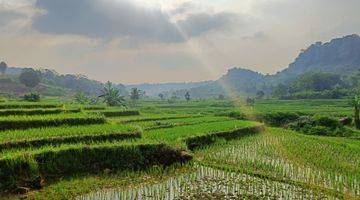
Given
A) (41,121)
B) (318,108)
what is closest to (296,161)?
(41,121)

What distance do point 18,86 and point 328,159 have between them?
3782 inches

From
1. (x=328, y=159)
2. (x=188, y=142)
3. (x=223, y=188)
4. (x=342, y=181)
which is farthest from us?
(x=188, y=142)

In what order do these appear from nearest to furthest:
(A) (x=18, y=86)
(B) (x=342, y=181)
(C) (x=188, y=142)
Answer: (B) (x=342, y=181), (C) (x=188, y=142), (A) (x=18, y=86)

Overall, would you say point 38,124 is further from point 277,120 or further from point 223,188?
point 277,120

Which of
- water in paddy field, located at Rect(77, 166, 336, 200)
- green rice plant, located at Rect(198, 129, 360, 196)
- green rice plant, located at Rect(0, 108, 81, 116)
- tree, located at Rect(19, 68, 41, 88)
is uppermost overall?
tree, located at Rect(19, 68, 41, 88)

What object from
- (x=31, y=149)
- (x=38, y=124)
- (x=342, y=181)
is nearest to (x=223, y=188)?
(x=342, y=181)

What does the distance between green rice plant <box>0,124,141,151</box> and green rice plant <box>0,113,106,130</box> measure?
2.54 feet

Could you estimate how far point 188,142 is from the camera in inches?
749

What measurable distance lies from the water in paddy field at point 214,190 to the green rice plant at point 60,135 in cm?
416

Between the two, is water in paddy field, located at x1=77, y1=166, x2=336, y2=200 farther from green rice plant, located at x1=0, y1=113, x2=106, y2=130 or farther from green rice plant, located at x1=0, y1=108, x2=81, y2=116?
green rice plant, located at x1=0, y1=108, x2=81, y2=116

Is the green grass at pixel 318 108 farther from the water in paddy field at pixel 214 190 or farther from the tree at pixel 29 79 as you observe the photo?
the tree at pixel 29 79

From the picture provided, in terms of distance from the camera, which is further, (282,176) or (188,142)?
(188,142)

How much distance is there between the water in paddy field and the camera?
10.7m

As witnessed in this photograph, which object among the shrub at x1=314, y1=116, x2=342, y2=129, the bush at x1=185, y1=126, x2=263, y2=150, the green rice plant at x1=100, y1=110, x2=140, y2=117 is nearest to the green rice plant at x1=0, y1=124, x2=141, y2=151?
the bush at x1=185, y1=126, x2=263, y2=150
